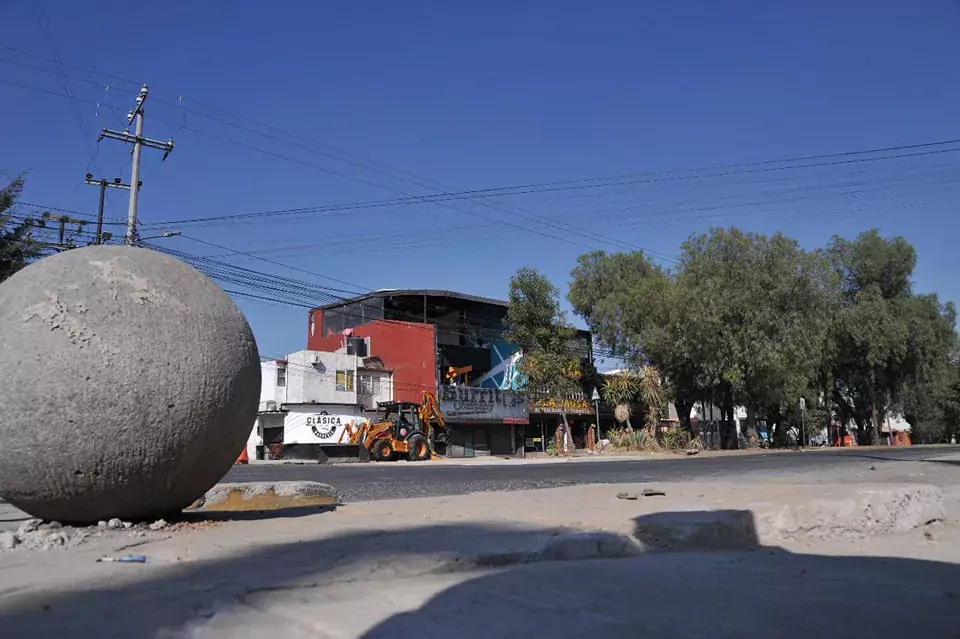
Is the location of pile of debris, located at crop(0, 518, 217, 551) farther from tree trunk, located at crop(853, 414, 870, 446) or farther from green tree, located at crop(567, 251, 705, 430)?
tree trunk, located at crop(853, 414, 870, 446)

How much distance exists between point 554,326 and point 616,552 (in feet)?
108

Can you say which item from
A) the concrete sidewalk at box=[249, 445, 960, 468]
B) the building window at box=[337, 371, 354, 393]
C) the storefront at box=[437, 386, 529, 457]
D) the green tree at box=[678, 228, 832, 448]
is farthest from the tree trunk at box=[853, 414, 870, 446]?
the building window at box=[337, 371, 354, 393]

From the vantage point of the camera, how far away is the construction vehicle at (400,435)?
103ft

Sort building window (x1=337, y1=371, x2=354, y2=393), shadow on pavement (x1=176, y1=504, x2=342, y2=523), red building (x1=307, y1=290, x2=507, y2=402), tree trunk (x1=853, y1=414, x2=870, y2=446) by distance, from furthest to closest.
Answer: tree trunk (x1=853, y1=414, x2=870, y2=446), red building (x1=307, y1=290, x2=507, y2=402), building window (x1=337, y1=371, x2=354, y2=393), shadow on pavement (x1=176, y1=504, x2=342, y2=523)

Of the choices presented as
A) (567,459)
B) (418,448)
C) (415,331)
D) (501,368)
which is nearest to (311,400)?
(415,331)

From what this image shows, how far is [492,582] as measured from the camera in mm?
4824

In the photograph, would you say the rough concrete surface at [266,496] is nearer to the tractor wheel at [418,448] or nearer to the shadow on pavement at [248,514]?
the shadow on pavement at [248,514]

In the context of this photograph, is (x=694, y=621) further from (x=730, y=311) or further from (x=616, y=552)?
(x=730, y=311)

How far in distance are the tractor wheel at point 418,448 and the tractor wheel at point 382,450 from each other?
34.5 inches

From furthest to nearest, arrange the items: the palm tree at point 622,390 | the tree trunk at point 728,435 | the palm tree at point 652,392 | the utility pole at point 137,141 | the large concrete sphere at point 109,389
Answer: the tree trunk at point 728,435 < the palm tree at point 622,390 < the palm tree at point 652,392 < the utility pole at point 137,141 < the large concrete sphere at point 109,389

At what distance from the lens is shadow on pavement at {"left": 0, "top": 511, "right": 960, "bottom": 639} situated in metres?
3.70

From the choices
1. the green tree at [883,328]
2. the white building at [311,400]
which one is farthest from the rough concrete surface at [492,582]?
the green tree at [883,328]

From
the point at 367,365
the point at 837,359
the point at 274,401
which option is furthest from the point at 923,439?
the point at 274,401

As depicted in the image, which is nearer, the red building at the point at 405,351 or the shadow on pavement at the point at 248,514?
the shadow on pavement at the point at 248,514
